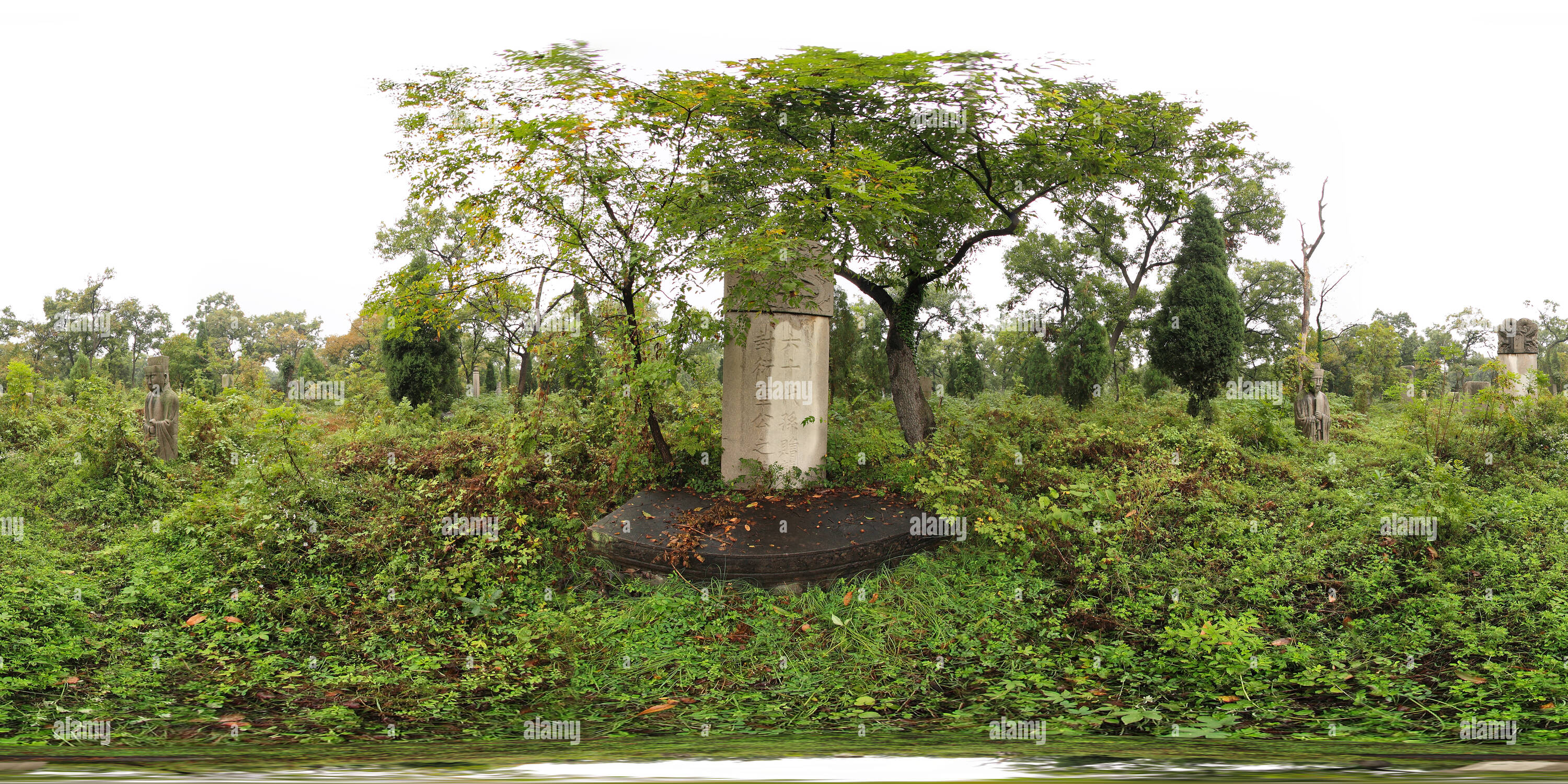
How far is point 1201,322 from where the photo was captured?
534 inches

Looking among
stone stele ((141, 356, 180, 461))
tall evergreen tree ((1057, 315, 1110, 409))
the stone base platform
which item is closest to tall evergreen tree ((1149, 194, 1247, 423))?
tall evergreen tree ((1057, 315, 1110, 409))

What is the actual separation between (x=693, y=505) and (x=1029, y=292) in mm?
20560

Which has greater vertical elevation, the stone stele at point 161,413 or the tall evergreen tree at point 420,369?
the tall evergreen tree at point 420,369

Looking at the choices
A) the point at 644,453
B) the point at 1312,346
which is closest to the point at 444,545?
the point at 644,453

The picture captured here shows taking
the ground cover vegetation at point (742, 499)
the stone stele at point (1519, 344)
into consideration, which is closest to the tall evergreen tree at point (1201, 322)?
the ground cover vegetation at point (742, 499)

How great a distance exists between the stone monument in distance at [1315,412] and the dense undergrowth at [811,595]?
1.33 m

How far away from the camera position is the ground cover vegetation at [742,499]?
551cm

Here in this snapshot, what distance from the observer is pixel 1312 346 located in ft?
106

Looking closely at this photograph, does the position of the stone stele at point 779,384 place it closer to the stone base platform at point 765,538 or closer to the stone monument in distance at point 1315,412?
the stone base platform at point 765,538

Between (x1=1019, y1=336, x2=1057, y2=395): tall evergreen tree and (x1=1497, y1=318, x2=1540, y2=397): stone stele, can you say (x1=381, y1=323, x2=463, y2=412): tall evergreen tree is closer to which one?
(x1=1019, y1=336, x2=1057, y2=395): tall evergreen tree

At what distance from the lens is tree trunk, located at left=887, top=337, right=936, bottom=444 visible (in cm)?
1059

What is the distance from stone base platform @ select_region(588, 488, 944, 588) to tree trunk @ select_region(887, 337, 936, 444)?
2.26 meters

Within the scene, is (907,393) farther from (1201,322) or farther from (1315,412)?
(1315,412)

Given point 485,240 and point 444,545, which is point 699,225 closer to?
point 485,240
